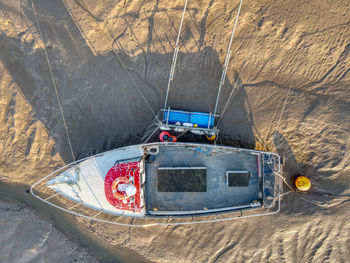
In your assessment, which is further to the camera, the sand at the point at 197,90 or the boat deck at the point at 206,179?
the sand at the point at 197,90

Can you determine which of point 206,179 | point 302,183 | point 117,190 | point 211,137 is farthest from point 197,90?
point 302,183

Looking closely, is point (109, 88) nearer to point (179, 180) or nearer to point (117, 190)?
point (117, 190)

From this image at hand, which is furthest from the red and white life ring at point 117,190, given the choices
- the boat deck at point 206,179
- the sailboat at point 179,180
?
the boat deck at point 206,179

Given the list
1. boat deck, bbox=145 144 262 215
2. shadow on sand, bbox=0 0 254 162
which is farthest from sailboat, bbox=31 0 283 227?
shadow on sand, bbox=0 0 254 162

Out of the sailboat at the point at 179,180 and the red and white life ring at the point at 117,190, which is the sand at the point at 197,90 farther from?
the red and white life ring at the point at 117,190

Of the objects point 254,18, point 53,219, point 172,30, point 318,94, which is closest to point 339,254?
point 318,94

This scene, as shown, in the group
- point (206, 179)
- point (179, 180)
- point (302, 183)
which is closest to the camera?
point (179, 180)
